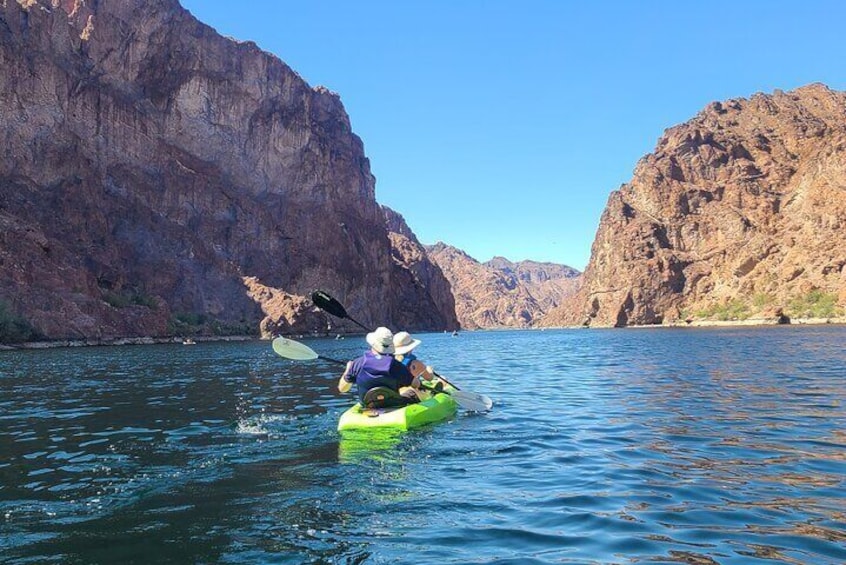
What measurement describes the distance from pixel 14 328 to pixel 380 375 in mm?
66218

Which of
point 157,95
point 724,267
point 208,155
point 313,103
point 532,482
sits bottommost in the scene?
point 532,482

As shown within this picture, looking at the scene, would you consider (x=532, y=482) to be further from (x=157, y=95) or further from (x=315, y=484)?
(x=157, y=95)

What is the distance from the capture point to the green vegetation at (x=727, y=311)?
14726 centimetres

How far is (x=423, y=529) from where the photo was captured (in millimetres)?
6656

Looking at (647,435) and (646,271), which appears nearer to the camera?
(647,435)

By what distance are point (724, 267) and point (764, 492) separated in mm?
187914

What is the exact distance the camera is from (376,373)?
1312cm

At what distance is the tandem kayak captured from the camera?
12.5 metres

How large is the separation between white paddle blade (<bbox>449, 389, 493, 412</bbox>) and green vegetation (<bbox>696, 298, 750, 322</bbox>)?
5744 inches

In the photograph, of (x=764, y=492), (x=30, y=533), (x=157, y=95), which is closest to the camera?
(x=30, y=533)

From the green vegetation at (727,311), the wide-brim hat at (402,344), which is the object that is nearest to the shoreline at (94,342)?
the wide-brim hat at (402,344)

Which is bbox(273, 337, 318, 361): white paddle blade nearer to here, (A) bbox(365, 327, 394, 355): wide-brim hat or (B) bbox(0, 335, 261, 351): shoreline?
(A) bbox(365, 327, 394, 355): wide-brim hat

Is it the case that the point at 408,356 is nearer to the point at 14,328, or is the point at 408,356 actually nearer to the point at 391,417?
the point at 391,417

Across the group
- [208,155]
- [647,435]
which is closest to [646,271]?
[208,155]
